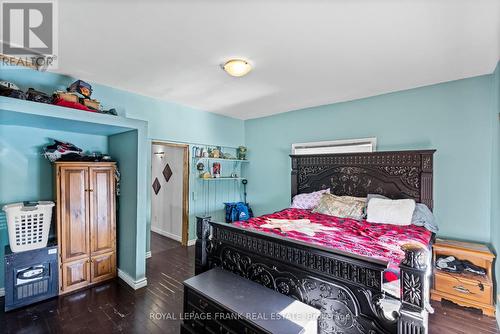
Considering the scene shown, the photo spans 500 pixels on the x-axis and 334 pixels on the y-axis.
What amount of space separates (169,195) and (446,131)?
15.6 ft

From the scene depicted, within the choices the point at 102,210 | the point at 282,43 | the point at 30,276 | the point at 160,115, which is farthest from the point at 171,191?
the point at 282,43

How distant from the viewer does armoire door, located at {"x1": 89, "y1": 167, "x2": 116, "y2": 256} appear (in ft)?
9.15

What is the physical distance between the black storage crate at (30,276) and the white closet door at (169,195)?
216 cm

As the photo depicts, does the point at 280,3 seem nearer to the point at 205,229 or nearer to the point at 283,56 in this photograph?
the point at 283,56

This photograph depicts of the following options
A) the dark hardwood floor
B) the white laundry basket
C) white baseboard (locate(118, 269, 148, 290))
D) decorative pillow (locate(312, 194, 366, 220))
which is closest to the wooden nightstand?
the dark hardwood floor

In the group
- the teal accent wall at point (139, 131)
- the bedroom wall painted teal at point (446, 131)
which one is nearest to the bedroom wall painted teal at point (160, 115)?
the teal accent wall at point (139, 131)

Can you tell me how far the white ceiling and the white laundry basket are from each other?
5.27 ft

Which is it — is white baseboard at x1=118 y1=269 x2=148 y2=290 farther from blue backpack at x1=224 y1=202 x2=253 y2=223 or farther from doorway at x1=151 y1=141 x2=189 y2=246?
blue backpack at x1=224 y1=202 x2=253 y2=223

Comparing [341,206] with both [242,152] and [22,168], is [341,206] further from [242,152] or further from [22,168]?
[22,168]

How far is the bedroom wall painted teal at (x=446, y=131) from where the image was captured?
2701 mm

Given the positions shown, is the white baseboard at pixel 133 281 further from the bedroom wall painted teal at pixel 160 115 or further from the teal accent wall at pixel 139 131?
the bedroom wall painted teal at pixel 160 115

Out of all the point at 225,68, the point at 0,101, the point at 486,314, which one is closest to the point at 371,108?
the point at 225,68

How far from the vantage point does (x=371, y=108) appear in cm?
353

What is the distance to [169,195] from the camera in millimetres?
4840
